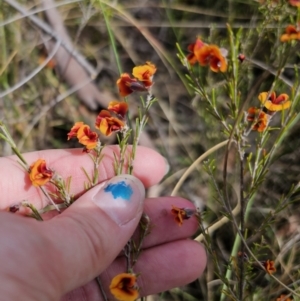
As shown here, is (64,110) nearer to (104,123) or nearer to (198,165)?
(198,165)

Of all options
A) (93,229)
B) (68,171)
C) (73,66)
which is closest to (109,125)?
(93,229)

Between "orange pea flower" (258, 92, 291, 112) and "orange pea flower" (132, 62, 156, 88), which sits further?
"orange pea flower" (132, 62, 156, 88)

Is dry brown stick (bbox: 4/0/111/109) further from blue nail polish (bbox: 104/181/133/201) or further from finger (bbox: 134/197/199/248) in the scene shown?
blue nail polish (bbox: 104/181/133/201)

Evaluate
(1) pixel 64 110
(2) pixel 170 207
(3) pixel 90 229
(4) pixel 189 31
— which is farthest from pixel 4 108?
(3) pixel 90 229

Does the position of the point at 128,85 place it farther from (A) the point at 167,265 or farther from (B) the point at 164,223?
(A) the point at 167,265

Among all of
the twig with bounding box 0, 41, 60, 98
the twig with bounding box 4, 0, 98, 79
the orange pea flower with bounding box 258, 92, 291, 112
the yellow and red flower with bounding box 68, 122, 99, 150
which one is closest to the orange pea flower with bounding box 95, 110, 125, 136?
the yellow and red flower with bounding box 68, 122, 99, 150

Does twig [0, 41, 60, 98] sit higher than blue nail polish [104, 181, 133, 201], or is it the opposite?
blue nail polish [104, 181, 133, 201]
